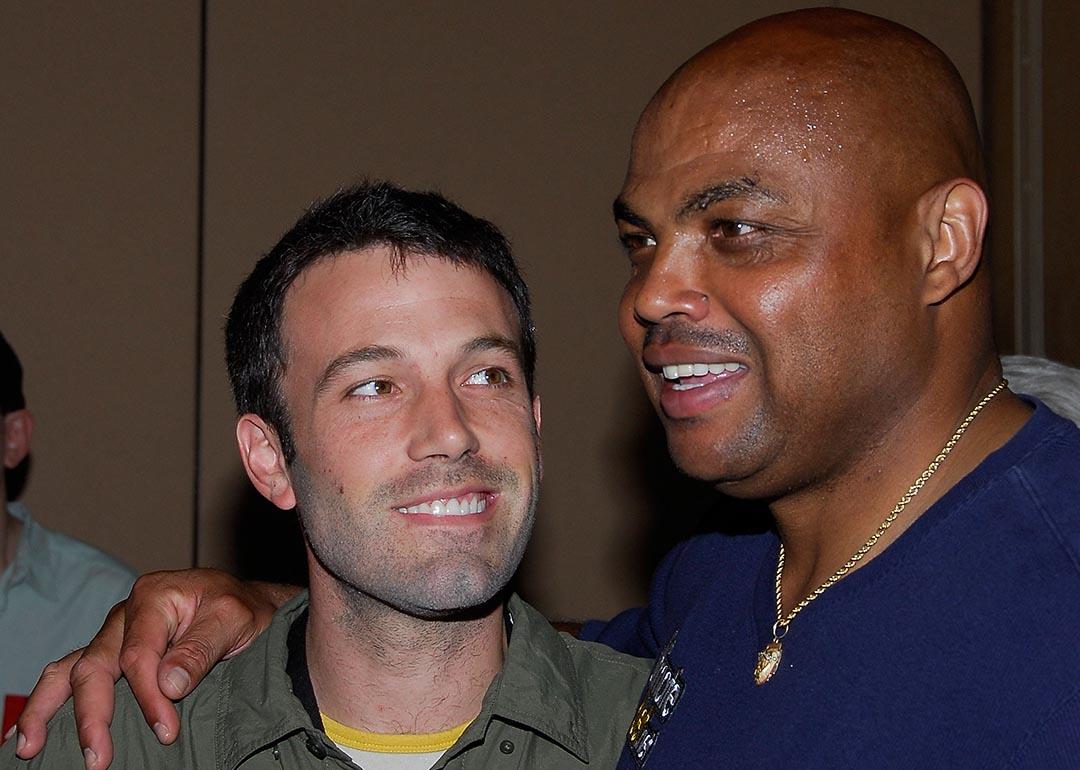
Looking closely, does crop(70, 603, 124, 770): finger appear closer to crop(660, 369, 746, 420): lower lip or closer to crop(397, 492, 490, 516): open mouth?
crop(397, 492, 490, 516): open mouth

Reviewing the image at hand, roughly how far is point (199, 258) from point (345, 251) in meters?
2.23

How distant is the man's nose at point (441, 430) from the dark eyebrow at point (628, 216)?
1.13 feet

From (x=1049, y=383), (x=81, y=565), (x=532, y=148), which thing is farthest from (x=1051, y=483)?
(x=532, y=148)

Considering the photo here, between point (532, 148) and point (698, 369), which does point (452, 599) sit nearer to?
point (698, 369)

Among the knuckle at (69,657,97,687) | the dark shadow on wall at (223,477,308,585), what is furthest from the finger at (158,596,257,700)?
the dark shadow on wall at (223,477,308,585)

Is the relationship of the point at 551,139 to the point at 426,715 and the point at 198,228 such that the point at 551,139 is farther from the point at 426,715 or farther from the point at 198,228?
the point at 426,715

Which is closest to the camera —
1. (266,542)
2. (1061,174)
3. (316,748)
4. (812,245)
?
(812,245)

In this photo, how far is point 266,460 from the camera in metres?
1.90

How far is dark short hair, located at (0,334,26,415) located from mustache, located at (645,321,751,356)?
7.33ft

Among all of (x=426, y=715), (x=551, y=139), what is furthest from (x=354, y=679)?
(x=551, y=139)

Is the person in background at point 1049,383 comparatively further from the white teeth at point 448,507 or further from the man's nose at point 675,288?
the white teeth at point 448,507

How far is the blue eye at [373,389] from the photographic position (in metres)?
1.75

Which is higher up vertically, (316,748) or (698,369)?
(698,369)

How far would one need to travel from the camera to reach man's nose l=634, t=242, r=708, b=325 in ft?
4.93
